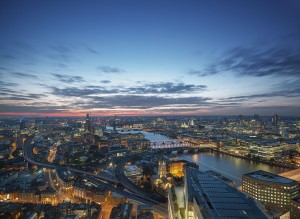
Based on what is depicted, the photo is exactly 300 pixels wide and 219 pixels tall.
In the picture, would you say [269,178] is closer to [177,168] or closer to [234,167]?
[234,167]

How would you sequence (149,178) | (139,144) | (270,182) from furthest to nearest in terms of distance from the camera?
(139,144), (149,178), (270,182)

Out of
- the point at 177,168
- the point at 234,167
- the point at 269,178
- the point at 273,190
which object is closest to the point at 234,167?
the point at 234,167

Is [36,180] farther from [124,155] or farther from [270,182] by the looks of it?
[270,182]

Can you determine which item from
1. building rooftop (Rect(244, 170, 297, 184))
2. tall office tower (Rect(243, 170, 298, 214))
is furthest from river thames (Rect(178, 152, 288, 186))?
tall office tower (Rect(243, 170, 298, 214))

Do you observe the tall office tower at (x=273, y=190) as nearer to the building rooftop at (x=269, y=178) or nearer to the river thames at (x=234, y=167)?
the building rooftop at (x=269, y=178)

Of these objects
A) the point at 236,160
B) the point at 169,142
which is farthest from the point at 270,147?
the point at 169,142

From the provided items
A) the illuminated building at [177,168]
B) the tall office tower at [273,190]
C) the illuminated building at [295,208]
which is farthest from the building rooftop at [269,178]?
the illuminated building at [177,168]
